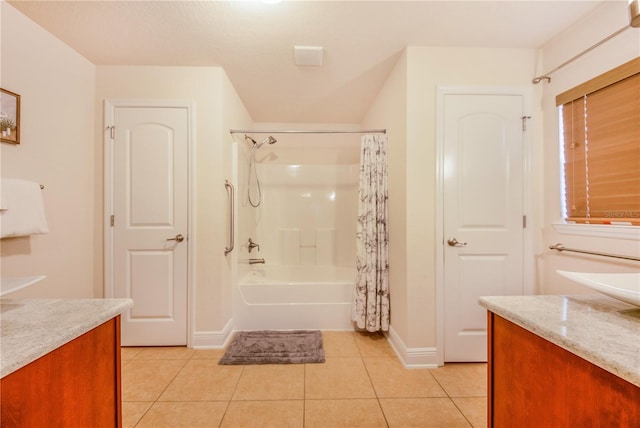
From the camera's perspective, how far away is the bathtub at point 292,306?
250cm

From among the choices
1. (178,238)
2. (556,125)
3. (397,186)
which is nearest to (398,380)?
(397,186)

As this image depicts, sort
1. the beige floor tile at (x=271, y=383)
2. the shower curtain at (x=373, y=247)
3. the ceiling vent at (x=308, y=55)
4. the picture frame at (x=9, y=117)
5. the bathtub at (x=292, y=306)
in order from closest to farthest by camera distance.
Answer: the picture frame at (x=9, y=117) < the beige floor tile at (x=271, y=383) < the ceiling vent at (x=308, y=55) < the shower curtain at (x=373, y=247) < the bathtub at (x=292, y=306)

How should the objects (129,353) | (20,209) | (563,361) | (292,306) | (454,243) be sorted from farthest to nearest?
(292,306)
(129,353)
(454,243)
(20,209)
(563,361)

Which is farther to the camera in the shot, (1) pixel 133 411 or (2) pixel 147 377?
(2) pixel 147 377

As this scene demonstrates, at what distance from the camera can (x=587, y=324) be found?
771 mm

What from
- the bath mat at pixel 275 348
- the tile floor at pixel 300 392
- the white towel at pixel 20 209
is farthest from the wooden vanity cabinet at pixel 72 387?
the bath mat at pixel 275 348

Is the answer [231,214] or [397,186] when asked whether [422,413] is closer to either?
[397,186]

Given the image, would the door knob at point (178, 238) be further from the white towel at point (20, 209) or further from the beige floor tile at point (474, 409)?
the beige floor tile at point (474, 409)

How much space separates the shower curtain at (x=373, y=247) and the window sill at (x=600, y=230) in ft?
3.91

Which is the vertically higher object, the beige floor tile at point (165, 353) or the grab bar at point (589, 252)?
the grab bar at point (589, 252)

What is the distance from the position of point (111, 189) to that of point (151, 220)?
0.40 m

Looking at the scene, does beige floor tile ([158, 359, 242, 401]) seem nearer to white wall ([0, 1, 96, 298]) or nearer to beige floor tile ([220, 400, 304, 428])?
beige floor tile ([220, 400, 304, 428])

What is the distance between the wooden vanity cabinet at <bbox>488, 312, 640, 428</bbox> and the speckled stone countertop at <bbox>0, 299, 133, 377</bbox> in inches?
52.0

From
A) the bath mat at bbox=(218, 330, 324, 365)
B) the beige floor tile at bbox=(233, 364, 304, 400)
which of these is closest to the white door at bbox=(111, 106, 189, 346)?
the bath mat at bbox=(218, 330, 324, 365)
